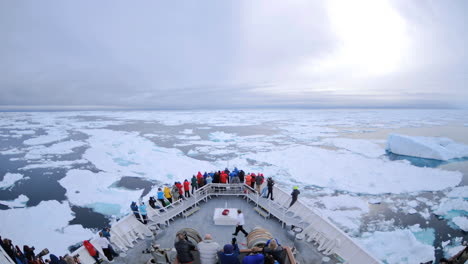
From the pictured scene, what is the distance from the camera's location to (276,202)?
8.70 m

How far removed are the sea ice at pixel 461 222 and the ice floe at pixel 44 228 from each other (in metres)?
19.8

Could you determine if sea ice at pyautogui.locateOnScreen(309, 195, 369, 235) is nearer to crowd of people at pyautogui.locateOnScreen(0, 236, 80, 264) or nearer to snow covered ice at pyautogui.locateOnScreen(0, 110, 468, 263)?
snow covered ice at pyautogui.locateOnScreen(0, 110, 468, 263)

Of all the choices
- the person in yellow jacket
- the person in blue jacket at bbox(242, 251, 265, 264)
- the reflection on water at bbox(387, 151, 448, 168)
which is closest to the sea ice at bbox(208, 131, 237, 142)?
the reflection on water at bbox(387, 151, 448, 168)

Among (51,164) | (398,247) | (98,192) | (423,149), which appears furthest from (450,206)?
(51,164)

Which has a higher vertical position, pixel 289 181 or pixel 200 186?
pixel 200 186

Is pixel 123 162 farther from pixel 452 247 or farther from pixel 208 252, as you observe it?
Result: pixel 452 247

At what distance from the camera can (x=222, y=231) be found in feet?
22.1

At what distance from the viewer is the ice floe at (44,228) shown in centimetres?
1052

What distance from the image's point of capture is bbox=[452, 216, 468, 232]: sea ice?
1181 centimetres

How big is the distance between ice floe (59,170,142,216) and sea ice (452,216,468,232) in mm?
19075

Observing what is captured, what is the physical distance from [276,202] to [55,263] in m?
6.81

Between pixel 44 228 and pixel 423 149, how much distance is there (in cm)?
3672

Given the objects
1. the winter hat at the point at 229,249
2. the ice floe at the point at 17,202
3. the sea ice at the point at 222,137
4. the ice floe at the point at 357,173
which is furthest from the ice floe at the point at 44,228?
the sea ice at the point at 222,137

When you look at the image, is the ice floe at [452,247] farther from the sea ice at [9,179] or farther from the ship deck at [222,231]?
the sea ice at [9,179]
